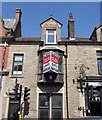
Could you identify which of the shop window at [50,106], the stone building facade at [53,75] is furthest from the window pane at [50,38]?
the shop window at [50,106]

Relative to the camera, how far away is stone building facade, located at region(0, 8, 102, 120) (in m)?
13.6

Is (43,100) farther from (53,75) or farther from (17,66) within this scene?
(17,66)

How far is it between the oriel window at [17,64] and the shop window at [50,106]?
328 cm

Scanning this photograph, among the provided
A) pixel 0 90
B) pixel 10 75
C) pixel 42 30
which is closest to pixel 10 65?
pixel 10 75

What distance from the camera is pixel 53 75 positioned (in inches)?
560

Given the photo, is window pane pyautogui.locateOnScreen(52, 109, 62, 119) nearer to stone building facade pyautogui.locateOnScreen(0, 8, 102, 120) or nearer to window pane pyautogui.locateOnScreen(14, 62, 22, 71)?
stone building facade pyautogui.locateOnScreen(0, 8, 102, 120)

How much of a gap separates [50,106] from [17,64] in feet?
17.0

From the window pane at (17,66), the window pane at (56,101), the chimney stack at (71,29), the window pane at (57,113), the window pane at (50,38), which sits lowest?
the window pane at (57,113)

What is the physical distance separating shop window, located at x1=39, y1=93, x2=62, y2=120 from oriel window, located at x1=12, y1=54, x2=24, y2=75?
3.28 meters

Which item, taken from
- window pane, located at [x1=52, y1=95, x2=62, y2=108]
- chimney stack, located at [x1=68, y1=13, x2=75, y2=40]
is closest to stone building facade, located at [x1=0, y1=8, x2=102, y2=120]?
window pane, located at [x1=52, y1=95, x2=62, y2=108]

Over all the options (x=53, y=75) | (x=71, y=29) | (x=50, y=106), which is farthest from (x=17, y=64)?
(x=71, y=29)

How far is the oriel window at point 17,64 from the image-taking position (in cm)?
1503

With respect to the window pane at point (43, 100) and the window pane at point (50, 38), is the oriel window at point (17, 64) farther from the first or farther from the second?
the window pane at point (50, 38)

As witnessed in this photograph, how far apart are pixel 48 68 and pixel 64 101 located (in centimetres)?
327
